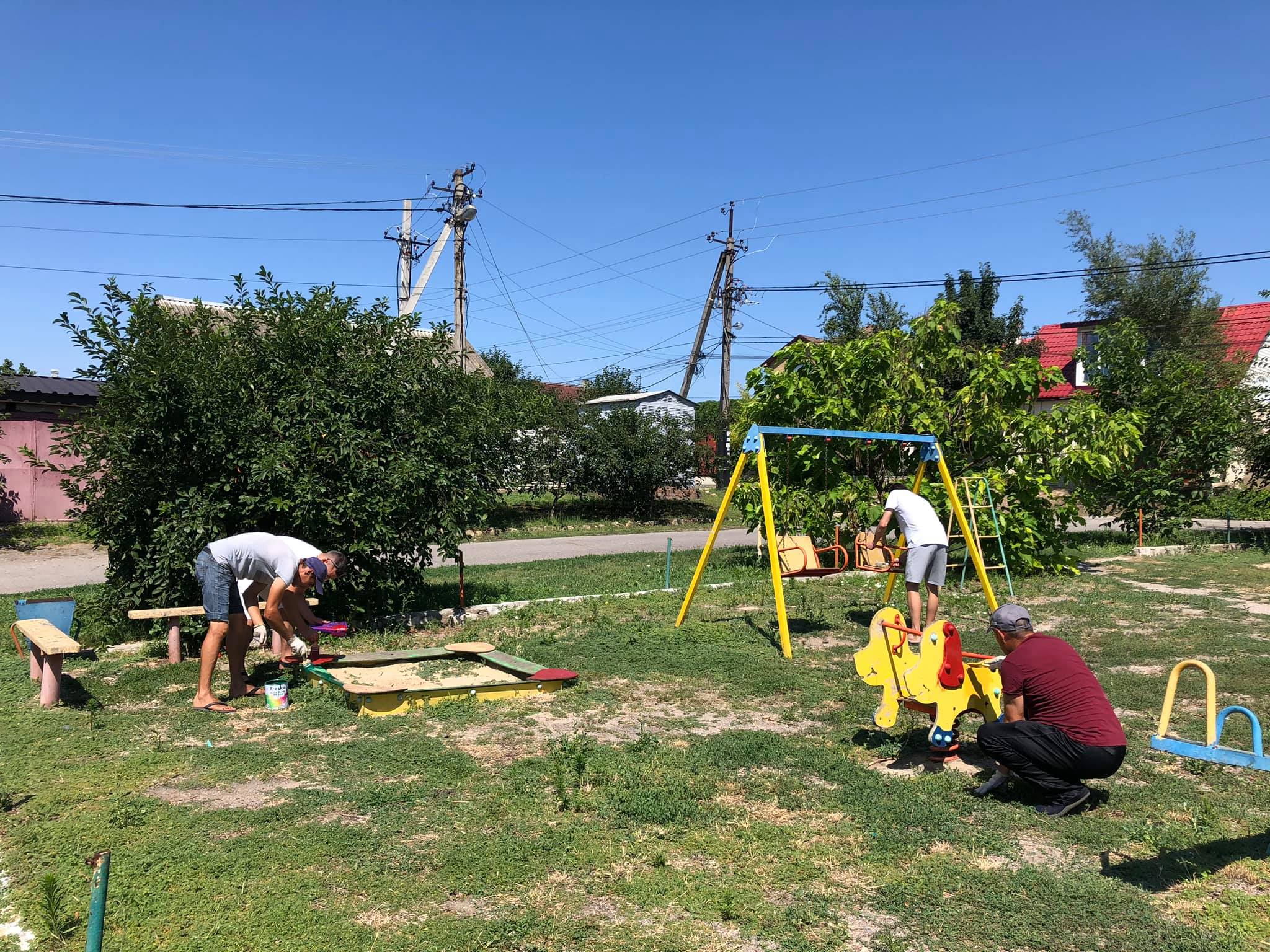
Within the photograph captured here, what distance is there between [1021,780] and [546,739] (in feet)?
9.76

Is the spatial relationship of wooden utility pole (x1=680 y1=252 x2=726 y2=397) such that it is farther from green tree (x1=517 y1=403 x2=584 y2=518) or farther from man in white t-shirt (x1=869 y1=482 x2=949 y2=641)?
man in white t-shirt (x1=869 y1=482 x2=949 y2=641)

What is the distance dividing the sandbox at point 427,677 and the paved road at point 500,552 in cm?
710

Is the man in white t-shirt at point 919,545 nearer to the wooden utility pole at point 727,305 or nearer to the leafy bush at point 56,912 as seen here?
the leafy bush at point 56,912

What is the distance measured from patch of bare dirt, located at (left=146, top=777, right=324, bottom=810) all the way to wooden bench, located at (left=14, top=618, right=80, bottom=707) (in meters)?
2.09

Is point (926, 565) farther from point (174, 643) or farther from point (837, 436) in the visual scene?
point (174, 643)

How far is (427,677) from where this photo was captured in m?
7.94

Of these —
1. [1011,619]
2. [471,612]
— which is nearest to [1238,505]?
[471,612]

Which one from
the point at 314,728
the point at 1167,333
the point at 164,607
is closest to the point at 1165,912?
the point at 314,728

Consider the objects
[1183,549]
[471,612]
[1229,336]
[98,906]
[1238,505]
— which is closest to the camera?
[98,906]

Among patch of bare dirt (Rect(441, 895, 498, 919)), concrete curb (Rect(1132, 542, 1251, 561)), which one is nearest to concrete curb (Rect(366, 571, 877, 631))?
patch of bare dirt (Rect(441, 895, 498, 919))

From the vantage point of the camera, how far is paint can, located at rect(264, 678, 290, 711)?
712cm

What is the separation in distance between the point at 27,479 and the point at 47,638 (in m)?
17.3

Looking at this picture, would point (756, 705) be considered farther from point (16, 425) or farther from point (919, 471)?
point (16, 425)

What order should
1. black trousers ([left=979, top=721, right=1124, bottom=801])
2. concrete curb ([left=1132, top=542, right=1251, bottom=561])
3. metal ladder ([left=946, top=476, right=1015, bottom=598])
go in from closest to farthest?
black trousers ([left=979, top=721, right=1124, bottom=801])
metal ladder ([left=946, top=476, right=1015, bottom=598])
concrete curb ([left=1132, top=542, right=1251, bottom=561])
